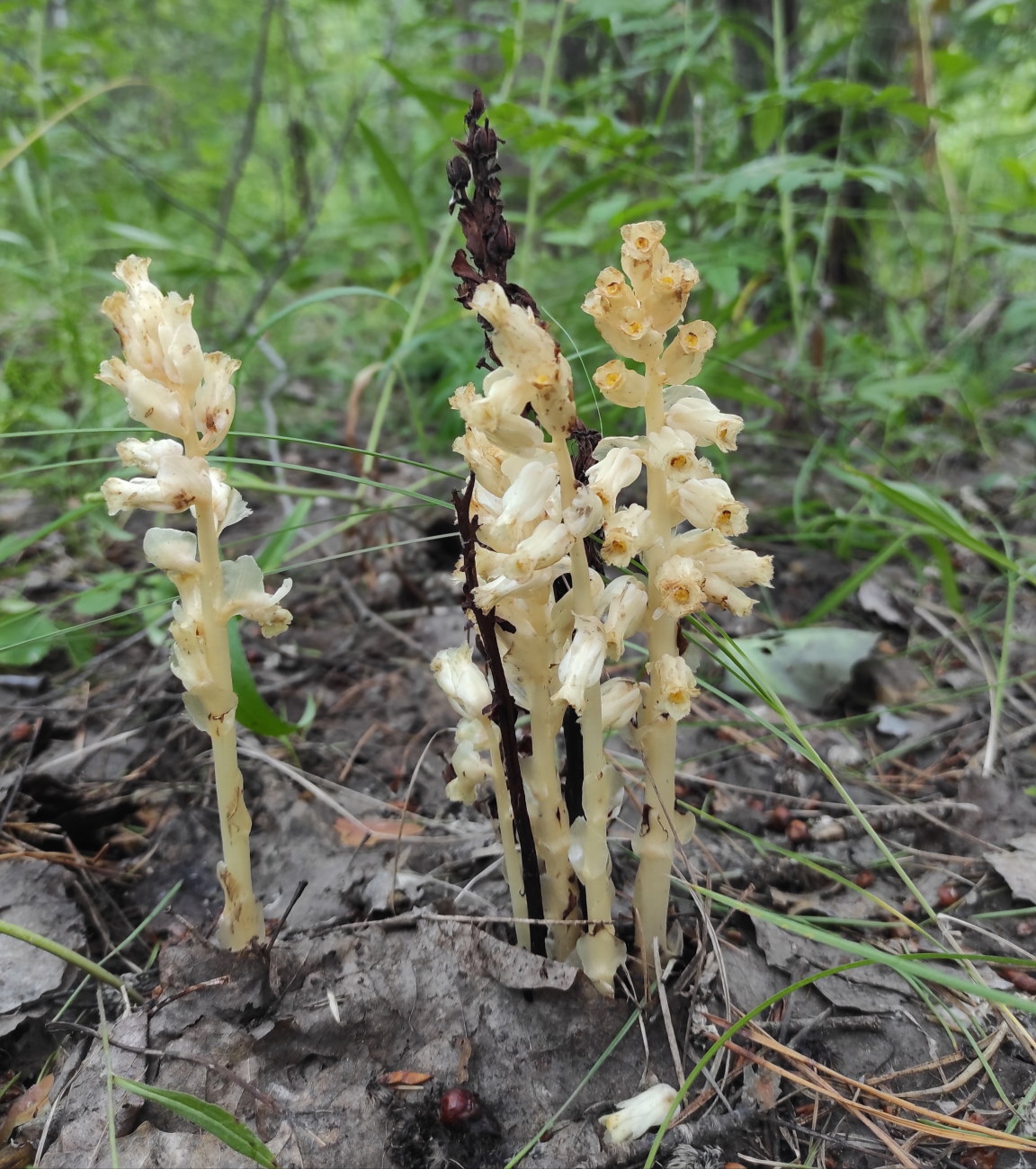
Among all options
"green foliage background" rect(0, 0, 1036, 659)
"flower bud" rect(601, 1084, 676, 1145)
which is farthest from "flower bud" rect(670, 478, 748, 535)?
"green foliage background" rect(0, 0, 1036, 659)

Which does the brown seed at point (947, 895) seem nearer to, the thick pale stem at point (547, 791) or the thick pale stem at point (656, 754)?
the thick pale stem at point (656, 754)

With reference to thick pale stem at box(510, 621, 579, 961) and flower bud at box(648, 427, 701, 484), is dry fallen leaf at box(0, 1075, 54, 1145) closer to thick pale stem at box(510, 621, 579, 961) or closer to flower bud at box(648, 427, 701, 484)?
thick pale stem at box(510, 621, 579, 961)

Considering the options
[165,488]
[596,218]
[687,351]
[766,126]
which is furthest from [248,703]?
[766,126]

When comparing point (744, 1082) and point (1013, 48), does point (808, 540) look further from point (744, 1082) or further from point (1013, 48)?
point (1013, 48)

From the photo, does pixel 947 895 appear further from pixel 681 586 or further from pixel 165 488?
pixel 165 488

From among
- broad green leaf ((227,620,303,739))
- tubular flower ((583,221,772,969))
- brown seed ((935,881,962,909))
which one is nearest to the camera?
tubular flower ((583,221,772,969))

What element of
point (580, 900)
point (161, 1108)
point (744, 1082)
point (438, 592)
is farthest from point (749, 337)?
point (161, 1108)
